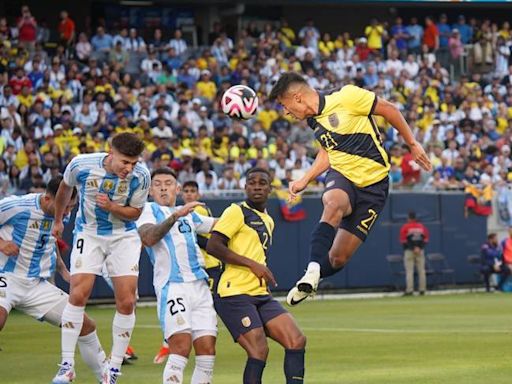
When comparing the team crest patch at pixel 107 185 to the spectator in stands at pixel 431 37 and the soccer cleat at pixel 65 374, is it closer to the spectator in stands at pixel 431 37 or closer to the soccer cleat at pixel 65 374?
the soccer cleat at pixel 65 374

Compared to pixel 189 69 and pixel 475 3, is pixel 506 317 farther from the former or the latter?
pixel 475 3

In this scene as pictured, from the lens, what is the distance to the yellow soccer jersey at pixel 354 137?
1102 cm

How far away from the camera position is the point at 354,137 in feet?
36.2

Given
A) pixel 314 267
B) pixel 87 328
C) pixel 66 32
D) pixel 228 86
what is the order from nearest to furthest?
pixel 314 267 < pixel 87 328 < pixel 228 86 < pixel 66 32

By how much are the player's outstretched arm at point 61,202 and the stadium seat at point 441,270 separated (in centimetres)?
2225

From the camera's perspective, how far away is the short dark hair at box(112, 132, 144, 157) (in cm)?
1145

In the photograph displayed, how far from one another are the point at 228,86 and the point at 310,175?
23389 millimetres

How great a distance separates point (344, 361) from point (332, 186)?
4921 mm

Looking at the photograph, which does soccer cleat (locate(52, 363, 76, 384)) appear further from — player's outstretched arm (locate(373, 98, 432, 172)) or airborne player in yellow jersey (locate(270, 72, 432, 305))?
player's outstretched arm (locate(373, 98, 432, 172))

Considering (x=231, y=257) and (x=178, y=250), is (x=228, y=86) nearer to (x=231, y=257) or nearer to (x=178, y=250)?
(x=178, y=250)

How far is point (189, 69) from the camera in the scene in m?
34.7

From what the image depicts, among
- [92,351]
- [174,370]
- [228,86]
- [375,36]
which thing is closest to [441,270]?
[228,86]

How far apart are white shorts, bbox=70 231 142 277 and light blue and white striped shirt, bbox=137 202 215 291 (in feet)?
1.25

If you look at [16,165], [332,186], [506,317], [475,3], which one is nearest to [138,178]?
[332,186]
